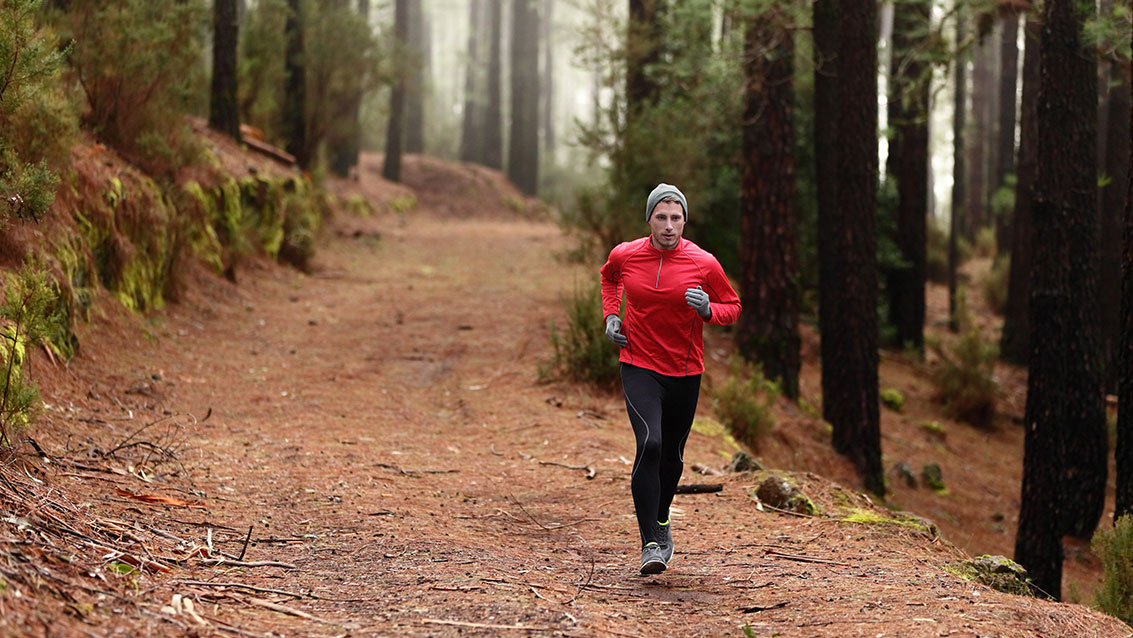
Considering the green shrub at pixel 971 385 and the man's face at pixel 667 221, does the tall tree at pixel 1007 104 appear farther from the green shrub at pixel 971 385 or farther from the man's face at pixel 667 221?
the man's face at pixel 667 221

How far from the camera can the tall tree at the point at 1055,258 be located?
8281mm

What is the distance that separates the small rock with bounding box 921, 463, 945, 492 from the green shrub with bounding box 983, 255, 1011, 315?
37.1ft

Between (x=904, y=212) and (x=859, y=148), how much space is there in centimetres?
788

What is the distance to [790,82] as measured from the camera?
1187 cm

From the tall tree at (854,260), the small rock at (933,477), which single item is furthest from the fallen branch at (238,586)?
the small rock at (933,477)

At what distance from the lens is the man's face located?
498 centimetres

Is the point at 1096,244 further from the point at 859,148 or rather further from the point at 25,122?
the point at 25,122

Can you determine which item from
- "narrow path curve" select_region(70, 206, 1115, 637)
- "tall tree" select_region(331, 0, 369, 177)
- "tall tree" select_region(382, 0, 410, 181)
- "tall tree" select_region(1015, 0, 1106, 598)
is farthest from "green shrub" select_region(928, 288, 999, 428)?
"tall tree" select_region(382, 0, 410, 181)

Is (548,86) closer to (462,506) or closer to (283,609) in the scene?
(462,506)

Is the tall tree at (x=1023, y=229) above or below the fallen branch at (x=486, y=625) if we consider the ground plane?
above

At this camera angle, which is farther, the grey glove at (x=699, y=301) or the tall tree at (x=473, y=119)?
the tall tree at (x=473, y=119)

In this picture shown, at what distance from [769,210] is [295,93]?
956 centimetres

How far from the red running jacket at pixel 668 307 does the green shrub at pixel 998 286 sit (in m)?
19.0

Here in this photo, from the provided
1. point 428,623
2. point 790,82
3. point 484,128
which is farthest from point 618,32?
point 484,128
